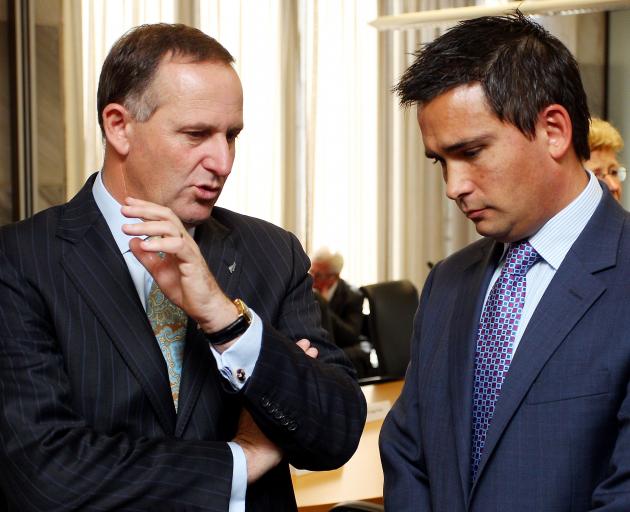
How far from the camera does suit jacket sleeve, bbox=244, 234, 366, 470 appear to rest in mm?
1837

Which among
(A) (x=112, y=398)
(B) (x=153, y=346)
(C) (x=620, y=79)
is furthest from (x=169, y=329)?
(C) (x=620, y=79)

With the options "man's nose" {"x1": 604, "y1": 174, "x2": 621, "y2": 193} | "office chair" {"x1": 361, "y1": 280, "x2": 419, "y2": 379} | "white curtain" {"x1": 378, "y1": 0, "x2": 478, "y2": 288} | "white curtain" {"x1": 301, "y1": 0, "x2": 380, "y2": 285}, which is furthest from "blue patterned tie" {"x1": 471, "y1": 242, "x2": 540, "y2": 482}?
"white curtain" {"x1": 378, "y1": 0, "x2": 478, "y2": 288}

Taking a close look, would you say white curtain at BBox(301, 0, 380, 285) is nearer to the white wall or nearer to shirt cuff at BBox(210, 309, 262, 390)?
the white wall

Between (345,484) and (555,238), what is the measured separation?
1.52 metres

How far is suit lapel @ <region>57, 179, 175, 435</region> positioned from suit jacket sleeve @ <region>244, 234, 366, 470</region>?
0.59ft

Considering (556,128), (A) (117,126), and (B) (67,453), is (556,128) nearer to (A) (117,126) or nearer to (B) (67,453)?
(A) (117,126)

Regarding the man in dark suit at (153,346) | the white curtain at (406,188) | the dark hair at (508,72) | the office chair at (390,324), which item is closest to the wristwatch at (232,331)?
the man in dark suit at (153,346)

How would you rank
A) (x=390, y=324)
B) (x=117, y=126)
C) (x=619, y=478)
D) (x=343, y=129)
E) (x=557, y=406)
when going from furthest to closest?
1. (x=343, y=129)
2. (x=390, y=324)
3. (x=117, y=126)
4. (x=557, y=406)
5. (x=619, y=478)

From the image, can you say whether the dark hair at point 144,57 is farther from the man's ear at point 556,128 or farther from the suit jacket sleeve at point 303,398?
the man's ear at point 556,128

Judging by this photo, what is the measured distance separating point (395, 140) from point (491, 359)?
254 inches

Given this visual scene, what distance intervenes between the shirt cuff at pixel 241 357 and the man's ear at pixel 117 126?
0.44 meters

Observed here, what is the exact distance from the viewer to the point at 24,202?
6.06 m

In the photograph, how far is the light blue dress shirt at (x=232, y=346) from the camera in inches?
71.6

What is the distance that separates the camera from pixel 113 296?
1.92 metres
